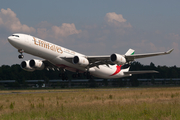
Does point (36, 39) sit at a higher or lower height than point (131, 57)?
higher

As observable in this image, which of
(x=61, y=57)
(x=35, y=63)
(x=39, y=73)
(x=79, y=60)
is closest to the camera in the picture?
(x=61, y=57)

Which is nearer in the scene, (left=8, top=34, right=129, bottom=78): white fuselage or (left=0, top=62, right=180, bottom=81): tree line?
(left=8, top=34, right=129, bottom=78): white fuselage

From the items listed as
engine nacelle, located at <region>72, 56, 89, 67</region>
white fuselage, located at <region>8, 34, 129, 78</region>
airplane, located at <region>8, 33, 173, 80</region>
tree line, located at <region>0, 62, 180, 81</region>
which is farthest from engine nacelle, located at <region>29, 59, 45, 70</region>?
tree line, located at <region>0, 62, 180, 81</region>

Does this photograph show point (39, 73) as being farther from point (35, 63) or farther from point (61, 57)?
point (61, 57)

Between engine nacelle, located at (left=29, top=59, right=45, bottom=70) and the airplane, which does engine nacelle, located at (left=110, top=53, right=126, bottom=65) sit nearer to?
the airplane

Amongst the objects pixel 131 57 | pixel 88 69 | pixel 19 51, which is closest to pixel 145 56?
pixel 131 57

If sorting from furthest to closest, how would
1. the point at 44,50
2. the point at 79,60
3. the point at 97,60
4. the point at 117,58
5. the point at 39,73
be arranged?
the point at 39,73
the point at 97,60
the point at 79,60
the point at 117,58
the point at 44,50

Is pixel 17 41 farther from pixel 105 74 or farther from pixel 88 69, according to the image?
pixel 105 74

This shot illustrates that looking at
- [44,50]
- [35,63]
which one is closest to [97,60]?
[44,50]

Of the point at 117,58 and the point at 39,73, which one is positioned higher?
the point at 39,73

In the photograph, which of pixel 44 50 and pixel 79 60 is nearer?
pixel 44 50

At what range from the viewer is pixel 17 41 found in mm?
30500

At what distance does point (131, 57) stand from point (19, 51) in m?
18.1

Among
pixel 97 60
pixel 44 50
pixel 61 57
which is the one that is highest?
pixel 44 50
